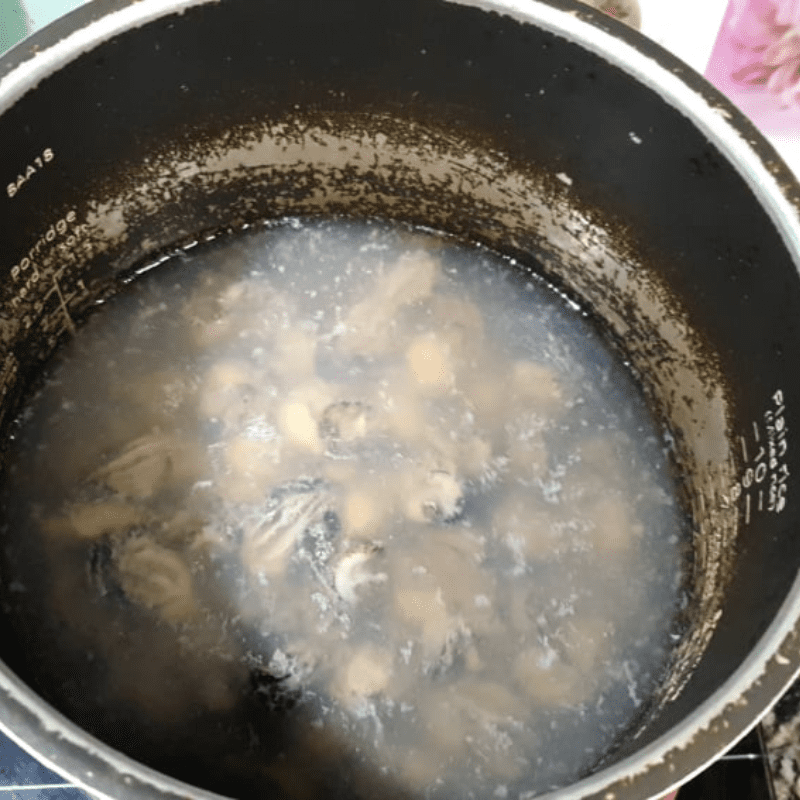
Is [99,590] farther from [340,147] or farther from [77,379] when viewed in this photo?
[340,147]

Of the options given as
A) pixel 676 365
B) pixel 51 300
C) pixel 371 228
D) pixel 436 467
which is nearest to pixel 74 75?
pixel 51 300

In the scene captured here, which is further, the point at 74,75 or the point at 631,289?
the point at 631,289

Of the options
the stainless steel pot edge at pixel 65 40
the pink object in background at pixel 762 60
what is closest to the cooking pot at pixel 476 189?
the stainless steel pot edge at pixel 65 40

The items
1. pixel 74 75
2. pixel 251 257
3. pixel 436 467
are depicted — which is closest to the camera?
pixel 74 75

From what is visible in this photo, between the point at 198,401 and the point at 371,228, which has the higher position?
the point at 371,228

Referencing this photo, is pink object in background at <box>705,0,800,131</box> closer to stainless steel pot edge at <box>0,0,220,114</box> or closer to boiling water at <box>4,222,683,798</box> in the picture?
boiling water at <box>4,222,683,798</box>

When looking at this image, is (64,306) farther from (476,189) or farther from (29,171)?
(476,189)

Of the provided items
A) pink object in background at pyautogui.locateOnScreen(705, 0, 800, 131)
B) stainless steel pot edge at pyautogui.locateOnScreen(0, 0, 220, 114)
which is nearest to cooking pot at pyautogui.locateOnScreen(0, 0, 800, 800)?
stainless steel pot edge at pyautogui.locateOnScreen(0, 0, 220, 114)

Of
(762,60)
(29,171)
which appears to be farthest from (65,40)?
(762,60)
